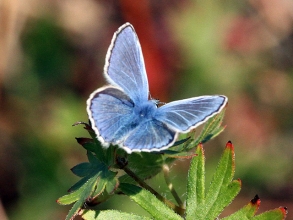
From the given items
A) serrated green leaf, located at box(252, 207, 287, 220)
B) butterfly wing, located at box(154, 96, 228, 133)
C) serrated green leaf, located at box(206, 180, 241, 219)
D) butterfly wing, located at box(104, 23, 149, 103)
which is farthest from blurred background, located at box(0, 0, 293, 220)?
serrated green leaf, located at box(252, 207, 287, 220)

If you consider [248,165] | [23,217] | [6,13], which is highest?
[6,13]

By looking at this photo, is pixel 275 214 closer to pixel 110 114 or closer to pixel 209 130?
pixel 209 130

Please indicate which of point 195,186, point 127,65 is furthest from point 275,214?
point 127,65

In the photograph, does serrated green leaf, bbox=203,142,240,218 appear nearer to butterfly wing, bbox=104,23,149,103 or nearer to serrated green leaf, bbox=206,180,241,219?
serrated green leaf, bbox=206,180,241,219

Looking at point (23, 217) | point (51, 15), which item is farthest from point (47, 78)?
point (23, 217)

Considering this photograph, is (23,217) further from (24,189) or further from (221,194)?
(221,194)

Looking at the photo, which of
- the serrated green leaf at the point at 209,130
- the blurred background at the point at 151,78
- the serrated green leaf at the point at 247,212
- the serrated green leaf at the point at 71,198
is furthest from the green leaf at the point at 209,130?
the blurred background at the point at 151,78

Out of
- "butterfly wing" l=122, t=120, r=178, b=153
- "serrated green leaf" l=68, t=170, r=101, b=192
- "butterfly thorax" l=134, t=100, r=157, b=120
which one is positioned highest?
"butterfly thorax" l=134, t=100, r=157, b=120
